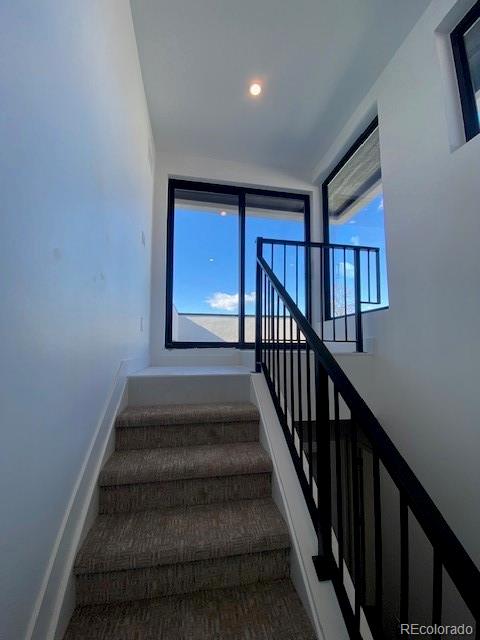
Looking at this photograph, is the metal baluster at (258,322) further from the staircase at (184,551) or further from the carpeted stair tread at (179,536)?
the carpeted stair tread at (179,536)

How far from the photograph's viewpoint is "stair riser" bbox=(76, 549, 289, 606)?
1139 mm

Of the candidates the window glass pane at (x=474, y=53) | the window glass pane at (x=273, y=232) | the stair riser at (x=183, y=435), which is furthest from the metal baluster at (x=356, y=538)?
the window glass pane at (x=273, y=232)

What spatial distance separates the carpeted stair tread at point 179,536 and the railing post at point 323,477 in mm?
167

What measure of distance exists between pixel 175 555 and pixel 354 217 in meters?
3.47

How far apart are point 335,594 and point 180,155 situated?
4.20m

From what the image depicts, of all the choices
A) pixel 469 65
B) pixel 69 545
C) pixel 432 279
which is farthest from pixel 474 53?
pixel 69 545

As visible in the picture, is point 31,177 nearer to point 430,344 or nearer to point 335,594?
point 335,594

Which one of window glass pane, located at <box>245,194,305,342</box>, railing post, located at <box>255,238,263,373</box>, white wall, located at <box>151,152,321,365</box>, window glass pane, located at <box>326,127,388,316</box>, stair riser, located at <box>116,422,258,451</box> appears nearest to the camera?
stair riser, located at <box>116,422,258,451</box>

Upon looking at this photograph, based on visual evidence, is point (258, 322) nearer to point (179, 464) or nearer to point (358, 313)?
point (358, 313)

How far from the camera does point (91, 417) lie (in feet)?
4.75

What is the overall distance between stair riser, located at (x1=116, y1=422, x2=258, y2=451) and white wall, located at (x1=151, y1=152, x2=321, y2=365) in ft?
6.16

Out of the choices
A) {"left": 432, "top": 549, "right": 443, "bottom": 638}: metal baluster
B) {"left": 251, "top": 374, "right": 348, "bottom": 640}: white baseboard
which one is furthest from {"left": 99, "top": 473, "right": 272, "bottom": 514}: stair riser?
{"left": 432, "top": 549, "right": 443, "bottom": 638}: metal baluster

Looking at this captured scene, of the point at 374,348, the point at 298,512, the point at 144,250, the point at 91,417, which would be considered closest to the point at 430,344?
the point at 374,348

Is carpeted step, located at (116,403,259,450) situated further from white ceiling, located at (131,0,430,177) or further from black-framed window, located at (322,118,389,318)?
white ceiling, located at (131,0,430,177)
